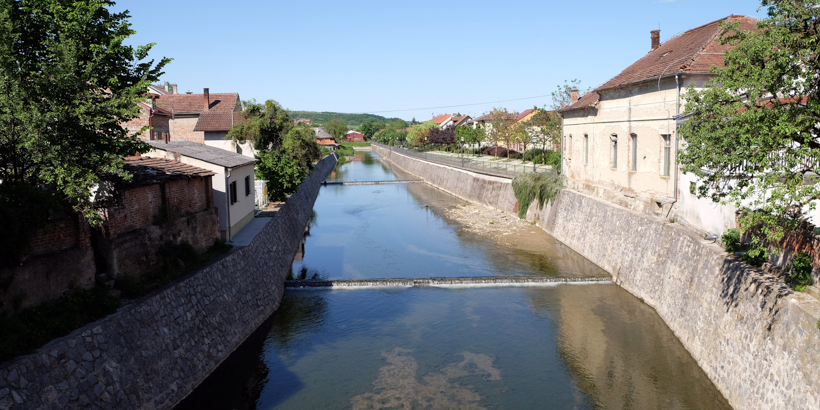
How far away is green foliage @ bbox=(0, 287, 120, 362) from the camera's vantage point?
28.8 feet

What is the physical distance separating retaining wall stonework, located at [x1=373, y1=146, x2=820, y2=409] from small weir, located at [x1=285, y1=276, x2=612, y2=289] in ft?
6.45

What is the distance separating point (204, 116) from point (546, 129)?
2907cm

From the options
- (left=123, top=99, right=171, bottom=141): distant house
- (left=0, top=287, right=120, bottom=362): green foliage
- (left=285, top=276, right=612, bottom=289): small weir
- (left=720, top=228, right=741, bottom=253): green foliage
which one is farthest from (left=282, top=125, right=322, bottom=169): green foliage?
(left=720, top=228, right=741, bottom=253): green foliage

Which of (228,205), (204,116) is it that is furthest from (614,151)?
(204,116)

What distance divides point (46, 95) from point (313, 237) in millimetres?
20425

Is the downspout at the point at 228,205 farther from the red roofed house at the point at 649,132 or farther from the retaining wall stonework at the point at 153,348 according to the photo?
the red roofed house at the point at 649,132

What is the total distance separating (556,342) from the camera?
616 inches

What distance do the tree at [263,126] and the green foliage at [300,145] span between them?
0.76 meters

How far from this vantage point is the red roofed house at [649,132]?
1869 centimetres

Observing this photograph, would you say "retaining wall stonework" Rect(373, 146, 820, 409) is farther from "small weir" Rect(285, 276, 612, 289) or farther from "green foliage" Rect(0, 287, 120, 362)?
"green foliage" Rect(0, 287, 120, 362)

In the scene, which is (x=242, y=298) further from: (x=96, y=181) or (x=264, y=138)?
(x=264, y=138)

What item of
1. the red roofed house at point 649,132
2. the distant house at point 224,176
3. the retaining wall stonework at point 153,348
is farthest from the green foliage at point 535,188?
the retaining wall stonework at point 153,348

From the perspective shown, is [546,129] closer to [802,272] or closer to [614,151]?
[614,151]

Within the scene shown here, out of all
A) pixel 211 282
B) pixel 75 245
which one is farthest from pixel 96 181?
pixel 211 282
